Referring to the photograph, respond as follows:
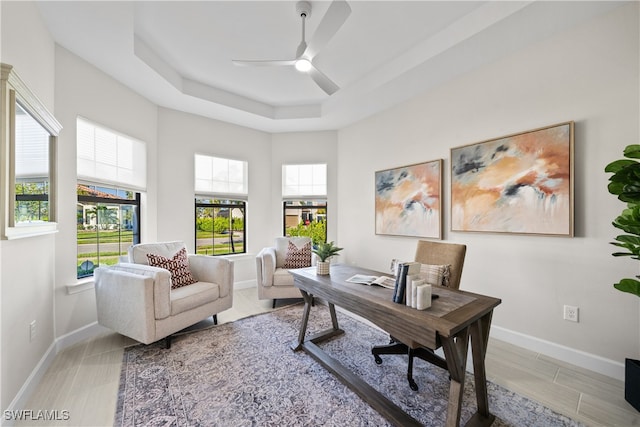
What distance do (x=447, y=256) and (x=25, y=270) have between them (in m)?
3.08

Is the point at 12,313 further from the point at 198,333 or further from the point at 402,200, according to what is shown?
the point at 402,200

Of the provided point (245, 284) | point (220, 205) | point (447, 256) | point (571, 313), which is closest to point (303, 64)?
point (447, 256)

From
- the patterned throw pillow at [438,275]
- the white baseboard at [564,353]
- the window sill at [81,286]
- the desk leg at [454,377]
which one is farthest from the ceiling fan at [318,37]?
the white baseboard at [564,353]

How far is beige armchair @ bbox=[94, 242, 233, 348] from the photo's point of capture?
220 cm

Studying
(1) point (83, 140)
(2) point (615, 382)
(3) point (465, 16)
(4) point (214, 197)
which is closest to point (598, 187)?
(2) point (615, 382)

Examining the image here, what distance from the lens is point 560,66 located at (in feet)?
7.06

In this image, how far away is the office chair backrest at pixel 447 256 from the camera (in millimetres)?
2059

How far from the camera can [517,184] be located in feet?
7.69

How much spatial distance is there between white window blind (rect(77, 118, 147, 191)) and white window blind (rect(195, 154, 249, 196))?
0.76m

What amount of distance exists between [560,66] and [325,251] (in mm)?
2524

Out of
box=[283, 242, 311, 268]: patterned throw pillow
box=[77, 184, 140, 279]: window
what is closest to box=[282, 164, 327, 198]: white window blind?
box=[283, 242, 311, 268]: patterned throw pillow

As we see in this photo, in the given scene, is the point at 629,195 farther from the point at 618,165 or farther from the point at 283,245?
the point at 283,245

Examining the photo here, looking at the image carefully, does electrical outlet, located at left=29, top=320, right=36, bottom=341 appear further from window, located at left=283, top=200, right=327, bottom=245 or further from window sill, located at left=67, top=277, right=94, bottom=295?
window, located at left=283, top=200, right=327, bottom=245

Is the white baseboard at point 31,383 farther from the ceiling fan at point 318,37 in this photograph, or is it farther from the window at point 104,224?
the ceiling fan at point 318,37
